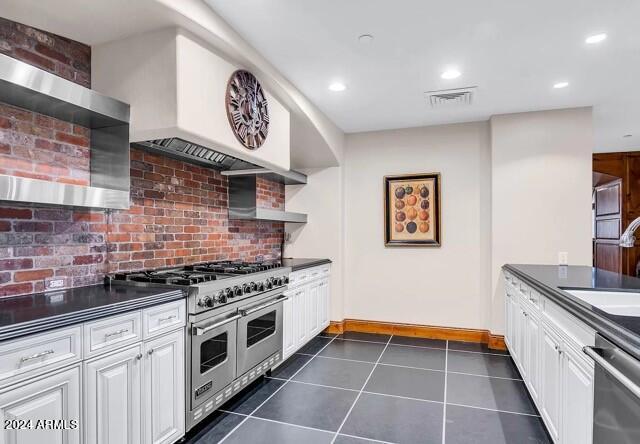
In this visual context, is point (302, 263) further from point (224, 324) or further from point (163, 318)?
point (163, 318)

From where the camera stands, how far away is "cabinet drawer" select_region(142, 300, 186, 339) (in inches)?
75.2

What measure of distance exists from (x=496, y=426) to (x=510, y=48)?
2.53 metres

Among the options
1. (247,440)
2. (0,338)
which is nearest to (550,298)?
(247,440)

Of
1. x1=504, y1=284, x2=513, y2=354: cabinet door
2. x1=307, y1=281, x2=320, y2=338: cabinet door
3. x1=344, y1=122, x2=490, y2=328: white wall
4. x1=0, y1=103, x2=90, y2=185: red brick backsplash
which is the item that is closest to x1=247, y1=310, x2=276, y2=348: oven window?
x1=307, y1=281, x2=320, y2=338: cabinet door

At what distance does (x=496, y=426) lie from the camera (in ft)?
7.88

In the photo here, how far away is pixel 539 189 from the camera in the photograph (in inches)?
153

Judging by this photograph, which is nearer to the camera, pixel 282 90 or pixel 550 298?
pixel 550 298

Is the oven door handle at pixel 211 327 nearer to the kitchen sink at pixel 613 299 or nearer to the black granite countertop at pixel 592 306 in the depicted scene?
the black granite countertop at pixel 592 306

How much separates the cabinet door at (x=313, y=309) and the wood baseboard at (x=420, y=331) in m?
0.53

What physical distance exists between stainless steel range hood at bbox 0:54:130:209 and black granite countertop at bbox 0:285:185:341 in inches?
18.2

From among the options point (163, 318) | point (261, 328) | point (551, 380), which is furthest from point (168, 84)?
point (551, 380)

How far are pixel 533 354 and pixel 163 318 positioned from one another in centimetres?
236

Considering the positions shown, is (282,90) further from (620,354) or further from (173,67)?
(620,354)

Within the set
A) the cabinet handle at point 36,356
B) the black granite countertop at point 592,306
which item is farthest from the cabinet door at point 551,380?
the cabinet handle at point 36,356
